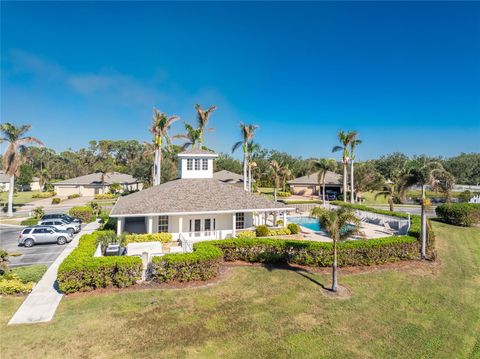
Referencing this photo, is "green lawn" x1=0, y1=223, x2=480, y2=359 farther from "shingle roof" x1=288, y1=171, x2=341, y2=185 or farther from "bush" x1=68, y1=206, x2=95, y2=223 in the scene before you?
"shingle roof" x1=288, y1=171, x2=341, y2=185

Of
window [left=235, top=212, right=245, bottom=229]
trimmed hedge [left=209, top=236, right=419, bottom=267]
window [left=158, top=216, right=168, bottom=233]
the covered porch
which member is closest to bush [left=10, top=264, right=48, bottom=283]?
the covered porch

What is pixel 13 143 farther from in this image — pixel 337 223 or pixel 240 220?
pixel 337 223

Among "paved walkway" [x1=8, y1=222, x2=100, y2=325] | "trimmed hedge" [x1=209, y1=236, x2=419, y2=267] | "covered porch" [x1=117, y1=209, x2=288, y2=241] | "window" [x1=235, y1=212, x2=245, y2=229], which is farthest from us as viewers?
"window" [x1=235, y1=212, x2=245, y2=229]

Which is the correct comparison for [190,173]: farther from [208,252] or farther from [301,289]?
[301,289]

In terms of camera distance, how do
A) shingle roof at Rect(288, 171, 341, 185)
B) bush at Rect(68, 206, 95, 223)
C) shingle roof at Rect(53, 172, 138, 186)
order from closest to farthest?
bush at Rect(68, 206, 95, 223), shingle roof at Rect(288, 171, 341, 185), shingle roof at Rect(53, 172, 138, 186)

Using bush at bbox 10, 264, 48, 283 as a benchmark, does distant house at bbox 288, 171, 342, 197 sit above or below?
above

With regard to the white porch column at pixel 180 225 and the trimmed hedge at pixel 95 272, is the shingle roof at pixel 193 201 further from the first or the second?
the trimmed hedge at pixel 95 272

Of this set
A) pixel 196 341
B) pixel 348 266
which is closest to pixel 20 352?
pixel 196 341

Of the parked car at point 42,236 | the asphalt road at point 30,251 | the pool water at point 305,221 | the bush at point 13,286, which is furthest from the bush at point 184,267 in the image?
the pool water at point 305,221
